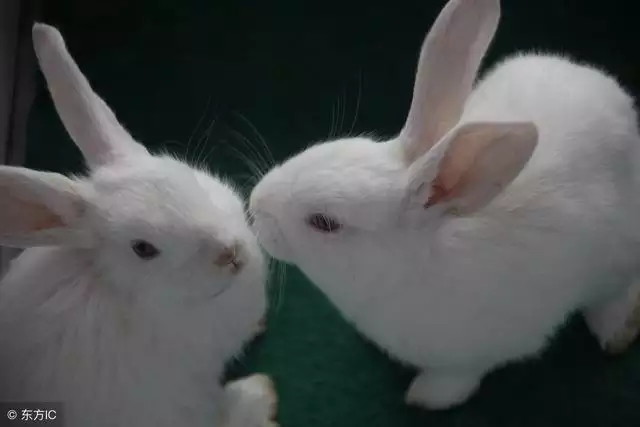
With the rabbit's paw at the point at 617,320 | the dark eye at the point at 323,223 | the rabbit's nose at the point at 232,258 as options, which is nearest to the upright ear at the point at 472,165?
the dark eye at the point at 323,223

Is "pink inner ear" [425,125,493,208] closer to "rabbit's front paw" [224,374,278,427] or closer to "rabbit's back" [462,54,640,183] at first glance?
"rabbit's back" [462,54,640,183]

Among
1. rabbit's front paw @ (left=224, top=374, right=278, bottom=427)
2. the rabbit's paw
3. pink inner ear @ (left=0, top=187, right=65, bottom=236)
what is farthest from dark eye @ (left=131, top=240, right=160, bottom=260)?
the rabbit's paw

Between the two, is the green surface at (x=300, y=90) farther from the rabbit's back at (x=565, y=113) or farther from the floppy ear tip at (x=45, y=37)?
the floppy ear tip at (x=45, y=37)

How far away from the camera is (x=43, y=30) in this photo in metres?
1.39

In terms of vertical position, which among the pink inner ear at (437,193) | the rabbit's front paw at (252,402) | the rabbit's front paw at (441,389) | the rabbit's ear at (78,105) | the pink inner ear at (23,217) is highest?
the pink inner ear at (437,193)

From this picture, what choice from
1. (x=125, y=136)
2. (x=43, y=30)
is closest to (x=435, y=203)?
(x=125, y=136)

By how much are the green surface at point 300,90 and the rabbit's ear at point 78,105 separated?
503 mm

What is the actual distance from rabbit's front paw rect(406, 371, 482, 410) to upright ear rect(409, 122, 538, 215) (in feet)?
1.45

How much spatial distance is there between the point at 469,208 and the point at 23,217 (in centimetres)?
68

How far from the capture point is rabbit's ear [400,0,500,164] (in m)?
1.28

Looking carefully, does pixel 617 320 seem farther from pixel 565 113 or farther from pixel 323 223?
pixel 323 223

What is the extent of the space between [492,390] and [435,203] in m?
0.58

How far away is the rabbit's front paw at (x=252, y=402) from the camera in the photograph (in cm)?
165

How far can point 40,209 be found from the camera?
1370 millimetres
